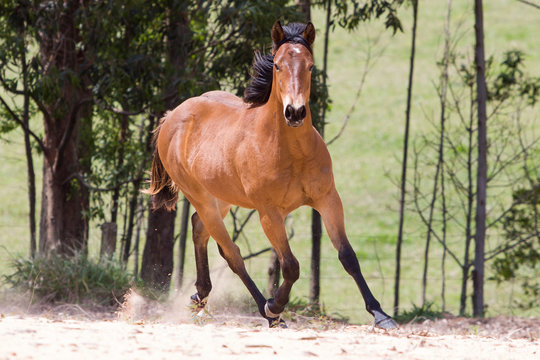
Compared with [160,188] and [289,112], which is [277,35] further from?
[160,188]

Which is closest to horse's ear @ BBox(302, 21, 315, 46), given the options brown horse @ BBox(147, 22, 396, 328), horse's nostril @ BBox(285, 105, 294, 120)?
brown horse @ BBox(147, 22, 396, 328)

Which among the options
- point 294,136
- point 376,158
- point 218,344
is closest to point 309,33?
point 294,136

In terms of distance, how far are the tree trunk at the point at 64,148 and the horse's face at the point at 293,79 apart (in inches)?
260

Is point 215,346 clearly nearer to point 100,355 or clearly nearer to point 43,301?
point 100,355

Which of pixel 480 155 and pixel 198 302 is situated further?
pixel 480 155

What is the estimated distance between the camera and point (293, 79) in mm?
4734

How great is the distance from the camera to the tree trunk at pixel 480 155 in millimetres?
10203

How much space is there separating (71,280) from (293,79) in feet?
18.5

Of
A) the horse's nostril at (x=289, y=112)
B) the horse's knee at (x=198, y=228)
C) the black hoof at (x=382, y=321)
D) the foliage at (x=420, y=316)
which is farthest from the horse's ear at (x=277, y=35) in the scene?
the foliage at (x=420, y=316)

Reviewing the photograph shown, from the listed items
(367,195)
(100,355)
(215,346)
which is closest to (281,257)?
(215,346)

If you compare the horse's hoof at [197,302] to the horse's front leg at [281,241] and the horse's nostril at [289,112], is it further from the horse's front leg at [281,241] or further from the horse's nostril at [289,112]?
the horse's nostril at [289,112]

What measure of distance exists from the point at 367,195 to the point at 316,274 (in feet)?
52.6

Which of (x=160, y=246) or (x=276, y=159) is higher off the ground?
(x=276, y=159)

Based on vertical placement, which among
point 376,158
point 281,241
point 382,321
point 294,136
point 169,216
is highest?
point 376,158
